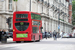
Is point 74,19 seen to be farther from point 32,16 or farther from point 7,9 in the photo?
point 32,16

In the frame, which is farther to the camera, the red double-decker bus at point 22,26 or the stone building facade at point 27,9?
the stone building facade at point 27,9

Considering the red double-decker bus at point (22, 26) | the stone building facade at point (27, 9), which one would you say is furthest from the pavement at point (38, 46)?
the stone building facade at point (27, 9)

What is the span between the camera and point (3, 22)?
49344 millimetres

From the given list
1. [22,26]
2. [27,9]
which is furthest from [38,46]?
[27,9]

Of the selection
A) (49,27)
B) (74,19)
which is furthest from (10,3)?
(74,19)

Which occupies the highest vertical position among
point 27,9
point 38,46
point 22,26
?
point 27,9

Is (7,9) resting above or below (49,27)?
above

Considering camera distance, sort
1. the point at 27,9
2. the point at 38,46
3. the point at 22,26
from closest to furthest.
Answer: the point at 38,46 < the point at 22,26 < the point at 27,9

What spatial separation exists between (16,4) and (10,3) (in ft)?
4.54

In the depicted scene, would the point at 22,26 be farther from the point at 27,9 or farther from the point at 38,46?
the point at 27,9

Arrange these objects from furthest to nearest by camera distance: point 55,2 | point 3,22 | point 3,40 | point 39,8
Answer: point 55,2 < point 39,8 < point 3,22 < point 3,40

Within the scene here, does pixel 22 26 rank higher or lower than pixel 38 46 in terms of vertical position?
higher

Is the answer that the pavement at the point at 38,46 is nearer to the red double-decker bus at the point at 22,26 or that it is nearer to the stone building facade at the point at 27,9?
the red double-decker bus at the point at 22,26

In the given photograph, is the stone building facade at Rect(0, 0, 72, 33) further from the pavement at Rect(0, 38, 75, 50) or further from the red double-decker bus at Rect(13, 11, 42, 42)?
the pavement at Rect(0, 38, 75, 50)
